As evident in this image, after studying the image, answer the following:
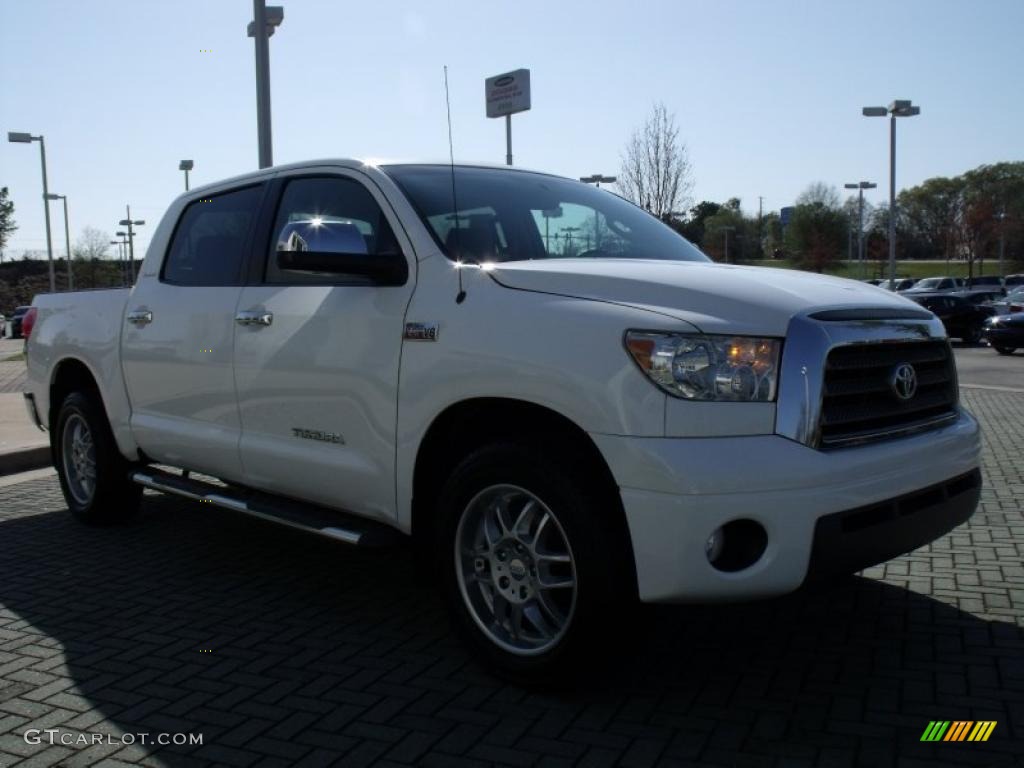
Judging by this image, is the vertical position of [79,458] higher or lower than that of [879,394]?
lower

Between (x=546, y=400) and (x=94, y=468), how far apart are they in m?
3.96

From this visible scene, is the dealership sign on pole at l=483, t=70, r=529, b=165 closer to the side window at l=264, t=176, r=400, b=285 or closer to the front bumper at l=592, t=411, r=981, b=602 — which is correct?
the side window at l=264, t=176, r=400, b=285

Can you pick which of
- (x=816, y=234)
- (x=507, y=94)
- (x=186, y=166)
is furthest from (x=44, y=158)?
(x=816, y=234)

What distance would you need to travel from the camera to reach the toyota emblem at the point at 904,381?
11.8 ft

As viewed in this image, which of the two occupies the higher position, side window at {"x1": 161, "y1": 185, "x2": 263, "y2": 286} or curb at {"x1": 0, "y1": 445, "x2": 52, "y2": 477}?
side window at {"x1": 161, "y1": 185, "x2": 263, "y2": 286}

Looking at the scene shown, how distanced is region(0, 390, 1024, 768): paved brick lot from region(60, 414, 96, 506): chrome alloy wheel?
0.86 metres

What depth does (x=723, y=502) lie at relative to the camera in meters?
3.08

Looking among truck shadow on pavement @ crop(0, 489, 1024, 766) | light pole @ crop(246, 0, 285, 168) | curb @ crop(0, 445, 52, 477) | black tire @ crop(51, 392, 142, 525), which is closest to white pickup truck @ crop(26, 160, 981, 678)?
truck shadow on pavement @ crop(0, 489, 1024, 766)

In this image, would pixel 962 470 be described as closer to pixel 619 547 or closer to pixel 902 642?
pixel 902 642

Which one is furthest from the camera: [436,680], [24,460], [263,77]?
[263,77]

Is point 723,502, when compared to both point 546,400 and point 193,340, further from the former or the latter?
point 193,340

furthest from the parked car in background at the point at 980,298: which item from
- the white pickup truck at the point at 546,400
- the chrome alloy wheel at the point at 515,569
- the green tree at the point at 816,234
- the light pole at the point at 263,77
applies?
the green tree at the point at 816,234

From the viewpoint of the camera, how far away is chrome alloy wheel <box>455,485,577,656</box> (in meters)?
3.56

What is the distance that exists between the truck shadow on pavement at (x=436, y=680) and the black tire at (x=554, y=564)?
0.46ft
